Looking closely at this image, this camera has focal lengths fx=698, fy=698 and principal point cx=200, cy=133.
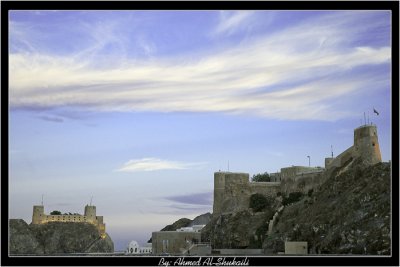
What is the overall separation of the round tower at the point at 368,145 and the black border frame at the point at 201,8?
2210 centimetres

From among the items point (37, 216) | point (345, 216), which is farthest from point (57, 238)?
point (345, 216)

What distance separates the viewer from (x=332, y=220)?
3122cm

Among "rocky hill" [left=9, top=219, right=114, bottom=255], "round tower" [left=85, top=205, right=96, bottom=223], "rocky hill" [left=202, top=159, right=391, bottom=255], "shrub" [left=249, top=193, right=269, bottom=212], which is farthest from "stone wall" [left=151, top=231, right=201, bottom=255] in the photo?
"round tower" [left=85, top=205, right=96, bottom=223]

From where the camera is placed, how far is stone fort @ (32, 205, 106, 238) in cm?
5612

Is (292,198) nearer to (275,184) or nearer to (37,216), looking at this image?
(275,184)

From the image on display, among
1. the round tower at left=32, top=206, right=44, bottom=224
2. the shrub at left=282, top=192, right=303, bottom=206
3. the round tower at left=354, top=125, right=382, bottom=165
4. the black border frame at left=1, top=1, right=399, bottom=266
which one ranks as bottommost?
the black border frame at left=1, top=1, right=399, bottom=266

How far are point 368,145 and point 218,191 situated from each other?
40.4ft

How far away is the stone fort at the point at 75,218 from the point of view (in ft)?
184

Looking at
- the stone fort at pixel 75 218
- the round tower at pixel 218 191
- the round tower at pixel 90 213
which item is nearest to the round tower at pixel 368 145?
the round tower at pixel 218 191

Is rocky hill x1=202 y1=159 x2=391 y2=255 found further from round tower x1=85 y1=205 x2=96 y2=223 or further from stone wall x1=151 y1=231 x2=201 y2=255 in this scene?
round tower x1=85 y1=205 x2=96 y2=223

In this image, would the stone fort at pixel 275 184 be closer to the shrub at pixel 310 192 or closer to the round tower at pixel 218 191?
A: the round tower at pixel 218 191

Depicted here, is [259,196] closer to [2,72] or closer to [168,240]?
[168,240]

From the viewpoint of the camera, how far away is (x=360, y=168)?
105 feet

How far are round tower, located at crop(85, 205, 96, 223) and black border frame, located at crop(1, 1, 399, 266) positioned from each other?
46.8 m
